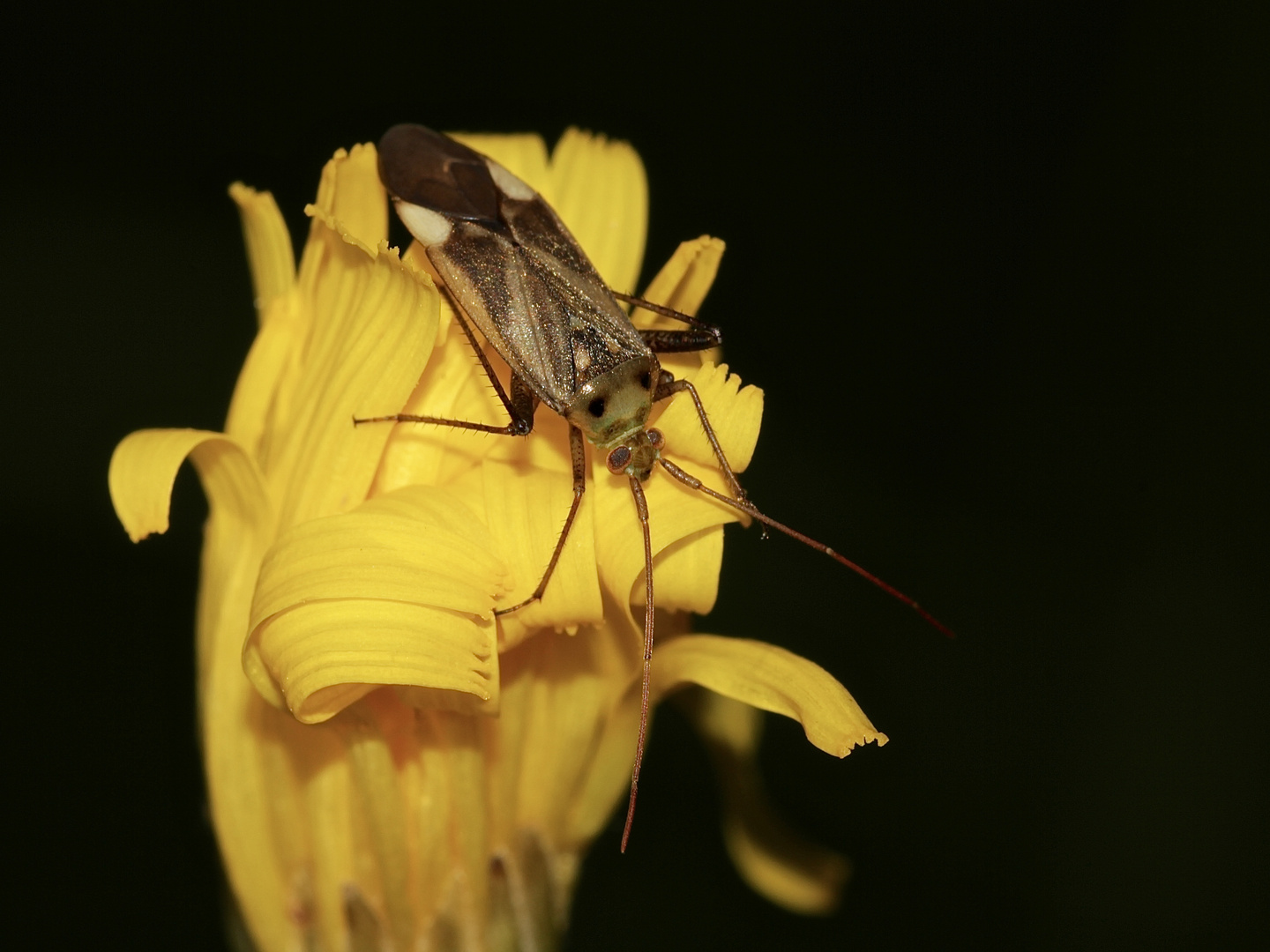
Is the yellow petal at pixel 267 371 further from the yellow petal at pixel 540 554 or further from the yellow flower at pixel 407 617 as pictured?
the yellow petal at pixel 540 554

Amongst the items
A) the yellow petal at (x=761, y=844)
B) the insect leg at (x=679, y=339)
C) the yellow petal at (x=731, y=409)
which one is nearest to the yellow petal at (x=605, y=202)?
the insect leg at (x=679, y=339)

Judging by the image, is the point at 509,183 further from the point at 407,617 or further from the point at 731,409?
the point at 407,617

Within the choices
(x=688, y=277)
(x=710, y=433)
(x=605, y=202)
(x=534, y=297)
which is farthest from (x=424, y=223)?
(x=710, y=433)

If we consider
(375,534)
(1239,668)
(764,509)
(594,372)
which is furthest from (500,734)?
(1239,668)

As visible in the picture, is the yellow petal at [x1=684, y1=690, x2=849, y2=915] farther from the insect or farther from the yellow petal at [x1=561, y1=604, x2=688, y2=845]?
the yellow petal at [x1=561, y1=604, x2=688, y2=845]

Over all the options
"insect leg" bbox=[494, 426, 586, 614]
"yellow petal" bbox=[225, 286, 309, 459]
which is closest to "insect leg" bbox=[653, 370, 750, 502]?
"insect leg" bbox=[494, 426, 586, 614]
